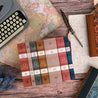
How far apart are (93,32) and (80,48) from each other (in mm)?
133

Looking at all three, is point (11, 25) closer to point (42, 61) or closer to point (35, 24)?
point (35, 24)

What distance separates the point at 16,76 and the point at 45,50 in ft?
0.95

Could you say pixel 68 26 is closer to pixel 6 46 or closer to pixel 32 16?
pixel 32 16

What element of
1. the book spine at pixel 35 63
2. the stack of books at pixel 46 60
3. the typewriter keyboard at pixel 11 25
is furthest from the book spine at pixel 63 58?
the typewriter keyboard at pixel 11 25

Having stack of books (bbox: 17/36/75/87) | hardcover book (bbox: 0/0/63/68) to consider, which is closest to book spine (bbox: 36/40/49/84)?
stack of books (bbox: 17/36/75/87)

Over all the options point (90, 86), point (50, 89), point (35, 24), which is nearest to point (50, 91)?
point (50, 89)

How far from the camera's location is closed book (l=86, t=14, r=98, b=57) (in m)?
0.80

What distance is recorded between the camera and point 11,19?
79cm

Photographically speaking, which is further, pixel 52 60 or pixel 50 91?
pixel 50 91

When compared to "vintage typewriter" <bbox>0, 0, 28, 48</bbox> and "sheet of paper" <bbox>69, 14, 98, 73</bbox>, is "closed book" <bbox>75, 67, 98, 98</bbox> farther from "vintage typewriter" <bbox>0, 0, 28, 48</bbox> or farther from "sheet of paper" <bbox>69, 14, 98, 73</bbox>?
"vintage typewriter" <bbox>0, 0, 28, 48</bbox>

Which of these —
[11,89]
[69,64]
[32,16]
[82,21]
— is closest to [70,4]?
[82,21]

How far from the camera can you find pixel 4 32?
796 millimetres

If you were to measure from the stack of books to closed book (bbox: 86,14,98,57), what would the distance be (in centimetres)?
19

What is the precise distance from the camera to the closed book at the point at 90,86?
874 mm
